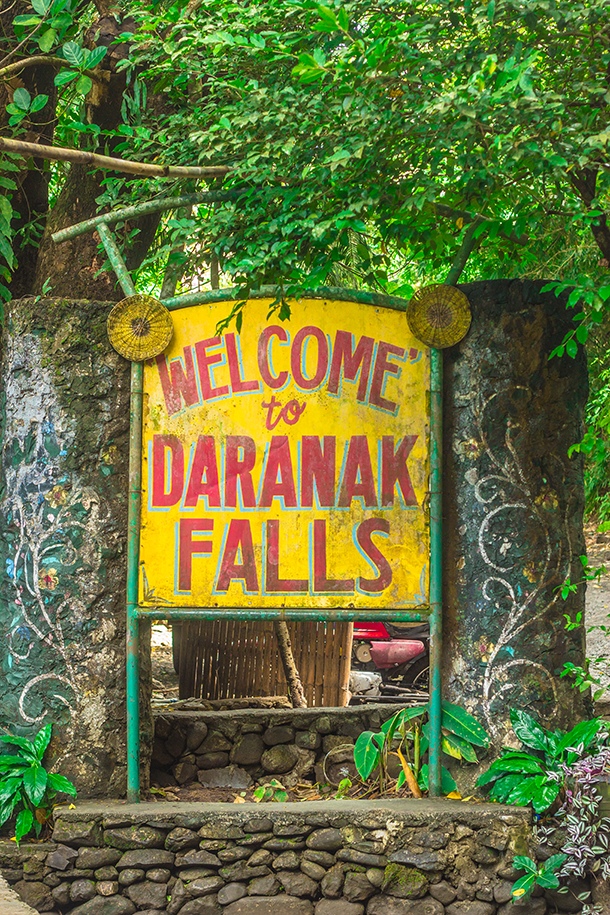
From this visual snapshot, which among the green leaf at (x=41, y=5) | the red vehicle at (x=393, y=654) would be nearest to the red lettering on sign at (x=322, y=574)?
the green leaf at (x=41, y=5)

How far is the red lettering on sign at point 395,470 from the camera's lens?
4.50 metres

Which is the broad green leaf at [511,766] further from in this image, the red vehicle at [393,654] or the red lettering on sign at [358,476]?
the red vehicle at [393,654]

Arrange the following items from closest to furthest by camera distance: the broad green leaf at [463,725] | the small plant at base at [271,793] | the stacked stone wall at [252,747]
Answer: the broad green leaf at [463,725]
the small plant at base at [271,793]
the stacked stone wall at [252,747]

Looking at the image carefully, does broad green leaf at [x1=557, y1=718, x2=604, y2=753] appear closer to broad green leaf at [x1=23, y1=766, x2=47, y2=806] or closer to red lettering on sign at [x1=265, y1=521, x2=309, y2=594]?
red lettering on sign at [x1=265, y1=521, x2=309, y2=594]

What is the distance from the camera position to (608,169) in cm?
364

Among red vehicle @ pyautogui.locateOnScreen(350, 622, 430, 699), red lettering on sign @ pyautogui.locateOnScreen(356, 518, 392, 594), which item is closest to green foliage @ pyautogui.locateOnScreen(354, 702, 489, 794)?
red lettering on sign @ pyautogui.locateOnScreen(356, 518, 392, 594)

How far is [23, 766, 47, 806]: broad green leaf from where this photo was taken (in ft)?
13.9

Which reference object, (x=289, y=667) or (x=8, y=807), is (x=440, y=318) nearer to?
(x=8, y=807)

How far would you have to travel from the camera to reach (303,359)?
4.57 meters

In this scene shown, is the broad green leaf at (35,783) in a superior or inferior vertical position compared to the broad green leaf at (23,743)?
inferior

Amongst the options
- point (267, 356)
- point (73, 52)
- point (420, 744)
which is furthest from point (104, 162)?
point (420, 744)

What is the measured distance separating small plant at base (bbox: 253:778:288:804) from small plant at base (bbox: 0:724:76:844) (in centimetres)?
122

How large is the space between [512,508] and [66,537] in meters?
2.41

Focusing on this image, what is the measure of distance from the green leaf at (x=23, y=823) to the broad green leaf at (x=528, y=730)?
98.6 inches
